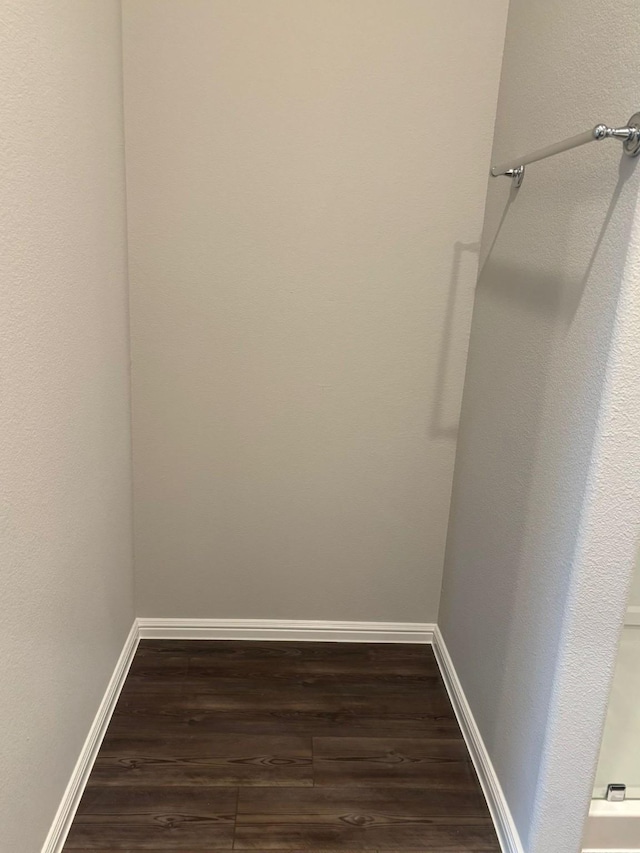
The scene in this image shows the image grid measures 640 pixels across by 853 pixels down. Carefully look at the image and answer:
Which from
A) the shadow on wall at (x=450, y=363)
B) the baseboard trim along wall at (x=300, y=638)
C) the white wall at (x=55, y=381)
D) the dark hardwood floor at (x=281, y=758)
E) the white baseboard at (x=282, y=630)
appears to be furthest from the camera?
the white baseboard at (x=282, y=630)

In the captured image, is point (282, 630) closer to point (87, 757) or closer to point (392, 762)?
point (392, 762)

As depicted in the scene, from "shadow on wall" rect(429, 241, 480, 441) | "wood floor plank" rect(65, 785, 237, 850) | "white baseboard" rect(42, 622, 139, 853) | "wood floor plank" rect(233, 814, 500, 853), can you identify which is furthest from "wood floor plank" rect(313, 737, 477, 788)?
"shadow on wall" rect(429, 241, 480, 441)

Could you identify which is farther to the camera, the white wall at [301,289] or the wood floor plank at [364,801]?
the white wall at [301,289]

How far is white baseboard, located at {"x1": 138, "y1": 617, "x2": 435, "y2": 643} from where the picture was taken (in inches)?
89.0

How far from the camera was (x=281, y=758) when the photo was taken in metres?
1.77

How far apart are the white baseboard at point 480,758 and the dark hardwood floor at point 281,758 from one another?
0.08ft

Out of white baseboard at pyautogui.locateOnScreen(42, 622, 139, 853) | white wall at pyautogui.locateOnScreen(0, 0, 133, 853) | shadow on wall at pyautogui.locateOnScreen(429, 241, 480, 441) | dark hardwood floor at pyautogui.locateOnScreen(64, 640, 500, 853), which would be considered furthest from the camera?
shadow on wall at pyautogui.locateOnScreen(429, 241, 480, 441)

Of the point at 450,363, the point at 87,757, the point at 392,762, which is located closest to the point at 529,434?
the point at 450,363

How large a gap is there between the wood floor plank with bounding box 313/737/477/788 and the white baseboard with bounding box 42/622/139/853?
0.58m

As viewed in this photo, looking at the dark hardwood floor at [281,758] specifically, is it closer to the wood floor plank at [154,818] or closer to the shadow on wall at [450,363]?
the wood floor plank at [154,818]

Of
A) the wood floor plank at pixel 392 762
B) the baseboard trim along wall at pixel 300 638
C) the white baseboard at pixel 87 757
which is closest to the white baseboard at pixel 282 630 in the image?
the baseboard trim along wall at pixel 300 638

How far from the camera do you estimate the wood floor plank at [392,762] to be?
5.64 ft

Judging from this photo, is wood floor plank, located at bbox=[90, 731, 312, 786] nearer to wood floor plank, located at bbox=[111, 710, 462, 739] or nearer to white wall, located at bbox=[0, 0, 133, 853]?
wood floor plank, located at bbox=[111, 710, 462, 739]

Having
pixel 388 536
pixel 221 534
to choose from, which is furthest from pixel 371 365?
pixel 221 534
